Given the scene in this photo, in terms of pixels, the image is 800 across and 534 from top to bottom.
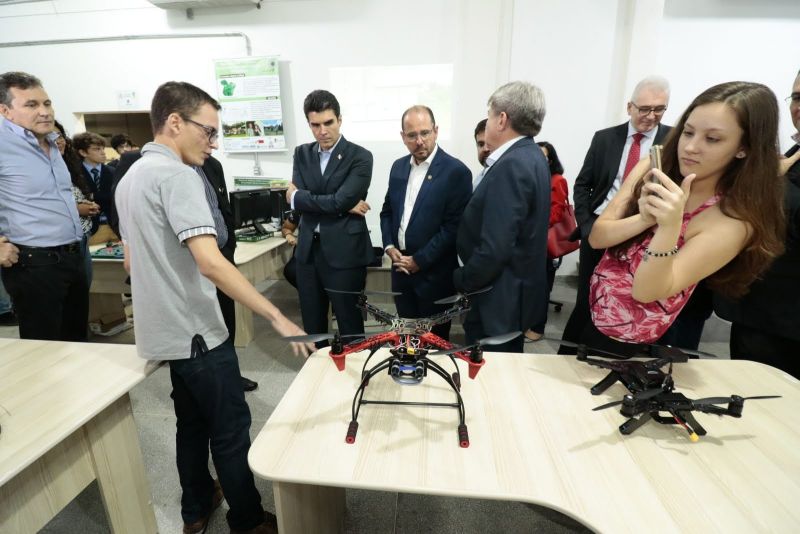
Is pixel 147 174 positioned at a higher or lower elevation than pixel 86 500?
higher

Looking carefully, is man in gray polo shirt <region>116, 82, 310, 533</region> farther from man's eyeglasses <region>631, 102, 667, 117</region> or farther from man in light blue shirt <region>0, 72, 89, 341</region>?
man's eyeglasses <region>631, 102, 667, 117</region>

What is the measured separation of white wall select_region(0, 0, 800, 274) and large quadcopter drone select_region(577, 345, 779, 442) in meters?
3.20

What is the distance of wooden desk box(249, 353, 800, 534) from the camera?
828mm

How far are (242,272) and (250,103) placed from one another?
2252 mm

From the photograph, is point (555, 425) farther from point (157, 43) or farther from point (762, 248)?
point (157, 43)

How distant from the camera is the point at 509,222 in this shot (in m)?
1.52

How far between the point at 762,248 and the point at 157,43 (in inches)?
211

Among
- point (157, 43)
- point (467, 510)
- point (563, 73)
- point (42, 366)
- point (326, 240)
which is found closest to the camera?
point (42, 366)

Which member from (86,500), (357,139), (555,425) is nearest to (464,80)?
(357,139)

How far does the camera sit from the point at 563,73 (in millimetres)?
3793

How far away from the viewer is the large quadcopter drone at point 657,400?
102 cm

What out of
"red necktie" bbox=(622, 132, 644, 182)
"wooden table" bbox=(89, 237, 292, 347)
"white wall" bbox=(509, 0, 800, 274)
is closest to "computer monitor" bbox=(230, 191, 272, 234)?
"wooden table" bbox=(89, 237, 292, 347)

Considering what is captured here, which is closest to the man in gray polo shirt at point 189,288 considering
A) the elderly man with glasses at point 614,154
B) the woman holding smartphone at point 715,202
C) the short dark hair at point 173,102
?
the short dark hair at point 173,102

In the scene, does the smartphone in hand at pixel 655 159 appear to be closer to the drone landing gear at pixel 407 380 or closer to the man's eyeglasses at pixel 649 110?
the drone landing gear at pixel 407 380
